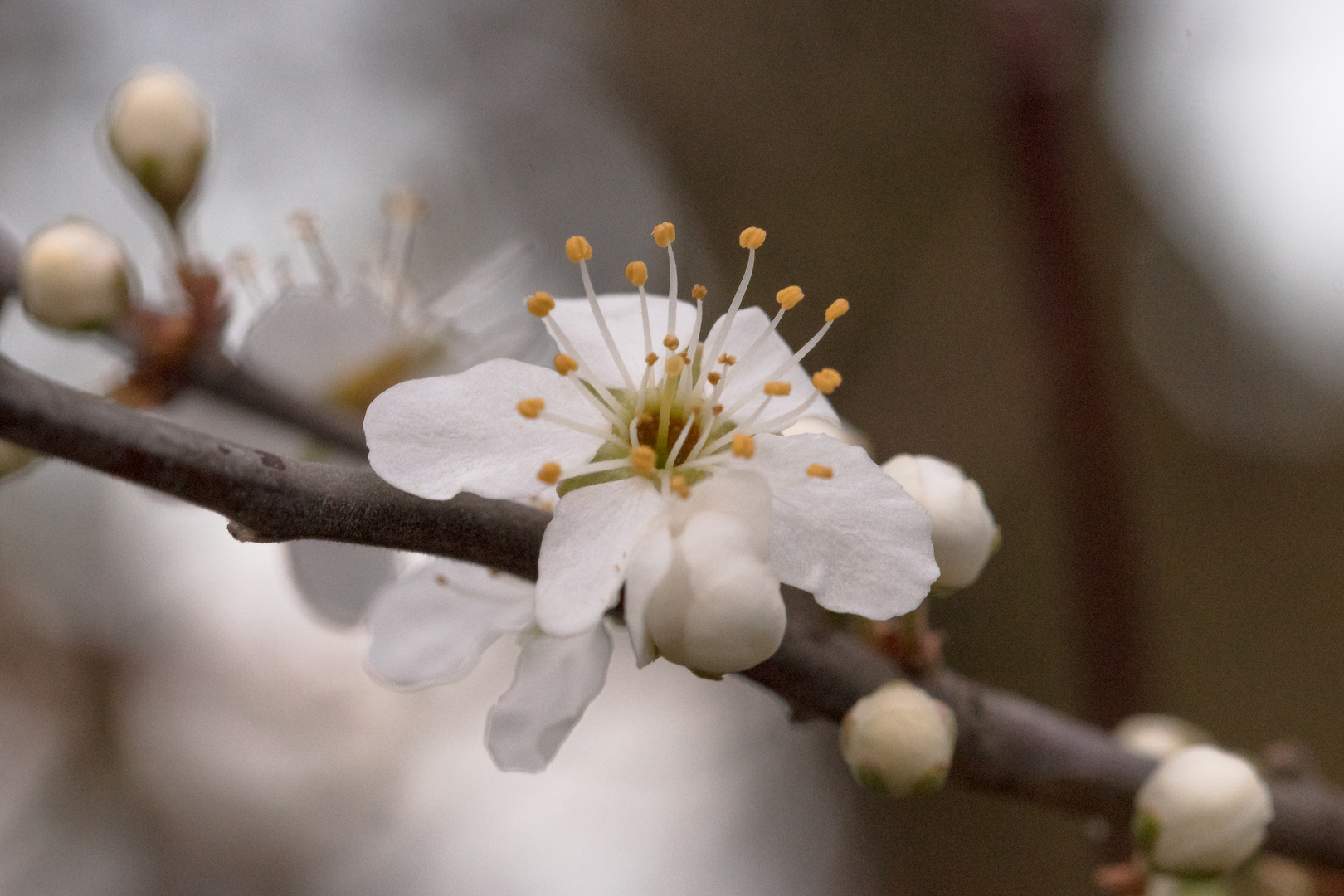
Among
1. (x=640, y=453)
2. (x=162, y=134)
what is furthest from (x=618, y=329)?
(x=162, y=134)

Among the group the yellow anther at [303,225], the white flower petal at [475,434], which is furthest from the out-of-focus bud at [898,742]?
the yellow anther at [303,225]

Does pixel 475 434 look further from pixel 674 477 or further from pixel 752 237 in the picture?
pixel 752 237

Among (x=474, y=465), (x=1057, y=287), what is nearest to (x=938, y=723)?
(x=474, y=465)

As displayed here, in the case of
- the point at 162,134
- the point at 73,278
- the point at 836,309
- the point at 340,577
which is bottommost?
the point at 340,577

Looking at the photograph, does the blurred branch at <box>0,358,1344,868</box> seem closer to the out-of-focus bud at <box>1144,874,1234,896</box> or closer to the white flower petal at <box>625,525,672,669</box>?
the white flower petal at <box>625,525,672,669</box>

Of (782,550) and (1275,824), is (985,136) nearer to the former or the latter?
(1275,824)

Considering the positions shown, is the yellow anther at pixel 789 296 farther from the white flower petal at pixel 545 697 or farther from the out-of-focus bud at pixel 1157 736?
the out-of-focus bud at pixel 1157 736
